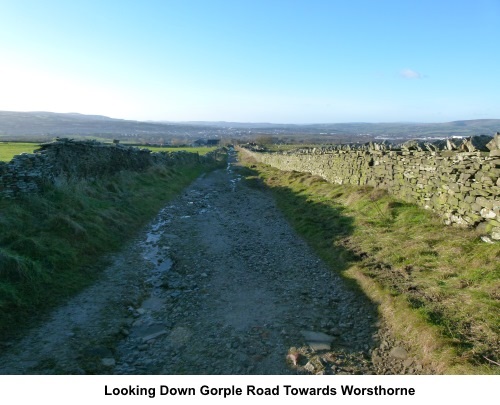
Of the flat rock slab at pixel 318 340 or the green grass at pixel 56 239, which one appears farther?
the green grass at pixel 56 239

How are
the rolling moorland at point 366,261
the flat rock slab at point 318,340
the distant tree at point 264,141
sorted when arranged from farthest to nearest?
1. the distant tree at point 264,141
2. the flat rock slab at point 318,340
3. the rolling moorland at point 366,261

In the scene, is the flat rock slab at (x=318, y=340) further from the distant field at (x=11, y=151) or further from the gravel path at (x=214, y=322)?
the distant field at (x=11, y=151)

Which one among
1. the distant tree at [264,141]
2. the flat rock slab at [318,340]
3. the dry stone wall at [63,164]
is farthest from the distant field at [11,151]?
the distant tree at [264,141]

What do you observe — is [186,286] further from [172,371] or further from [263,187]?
[263,187]

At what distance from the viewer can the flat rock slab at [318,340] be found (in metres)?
5.84

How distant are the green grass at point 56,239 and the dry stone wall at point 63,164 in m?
0.55

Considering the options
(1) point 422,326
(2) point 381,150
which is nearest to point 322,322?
(1) point 422,326

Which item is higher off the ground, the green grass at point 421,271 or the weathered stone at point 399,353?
the green grass at point 421,271

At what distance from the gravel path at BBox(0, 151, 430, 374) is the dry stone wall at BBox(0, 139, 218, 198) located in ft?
14.9

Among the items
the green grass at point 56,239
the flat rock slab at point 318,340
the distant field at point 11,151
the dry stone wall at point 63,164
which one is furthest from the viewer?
the distant field at point 11,151

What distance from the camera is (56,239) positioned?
9.55 m

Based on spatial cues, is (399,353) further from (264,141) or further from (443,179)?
(264,141)

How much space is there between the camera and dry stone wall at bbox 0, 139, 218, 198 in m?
11.8

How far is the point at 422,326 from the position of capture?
583 cm
